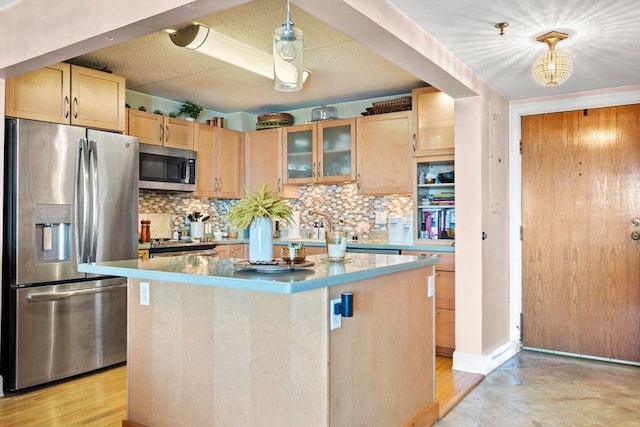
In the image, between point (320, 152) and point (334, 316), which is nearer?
point (334, 316)

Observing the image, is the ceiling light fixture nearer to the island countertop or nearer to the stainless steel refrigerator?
the island countertop

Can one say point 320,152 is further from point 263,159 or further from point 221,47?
point 221,47

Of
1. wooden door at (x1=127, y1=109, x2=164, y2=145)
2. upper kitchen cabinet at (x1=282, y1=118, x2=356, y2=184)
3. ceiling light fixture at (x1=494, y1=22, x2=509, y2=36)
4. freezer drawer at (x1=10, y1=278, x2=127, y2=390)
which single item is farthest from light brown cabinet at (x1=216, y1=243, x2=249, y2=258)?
ceiling light fixture at (x1=494, y1=22, x2=509, y2=36)

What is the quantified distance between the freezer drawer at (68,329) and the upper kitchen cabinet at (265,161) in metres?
2.13

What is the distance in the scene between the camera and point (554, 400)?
3.20 m

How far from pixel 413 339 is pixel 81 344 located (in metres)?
2.42

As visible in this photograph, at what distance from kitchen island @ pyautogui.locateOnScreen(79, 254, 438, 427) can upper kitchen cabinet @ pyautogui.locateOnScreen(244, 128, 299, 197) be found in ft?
9.40

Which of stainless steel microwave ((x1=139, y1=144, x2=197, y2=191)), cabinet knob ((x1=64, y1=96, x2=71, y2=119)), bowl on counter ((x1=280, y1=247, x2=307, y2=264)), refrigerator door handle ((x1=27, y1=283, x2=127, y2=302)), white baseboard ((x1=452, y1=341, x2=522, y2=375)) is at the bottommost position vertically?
white baseboard ((x1=452, y1=341, x2=522, y2=375))

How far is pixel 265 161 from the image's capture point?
5.61 m

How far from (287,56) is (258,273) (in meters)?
1.11

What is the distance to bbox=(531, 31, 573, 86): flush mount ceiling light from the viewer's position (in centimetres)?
291

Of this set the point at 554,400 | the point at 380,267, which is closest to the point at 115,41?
the point at 380,267

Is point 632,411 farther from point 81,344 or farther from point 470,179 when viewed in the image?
point 81,344

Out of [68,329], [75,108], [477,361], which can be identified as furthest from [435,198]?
[68,329]
